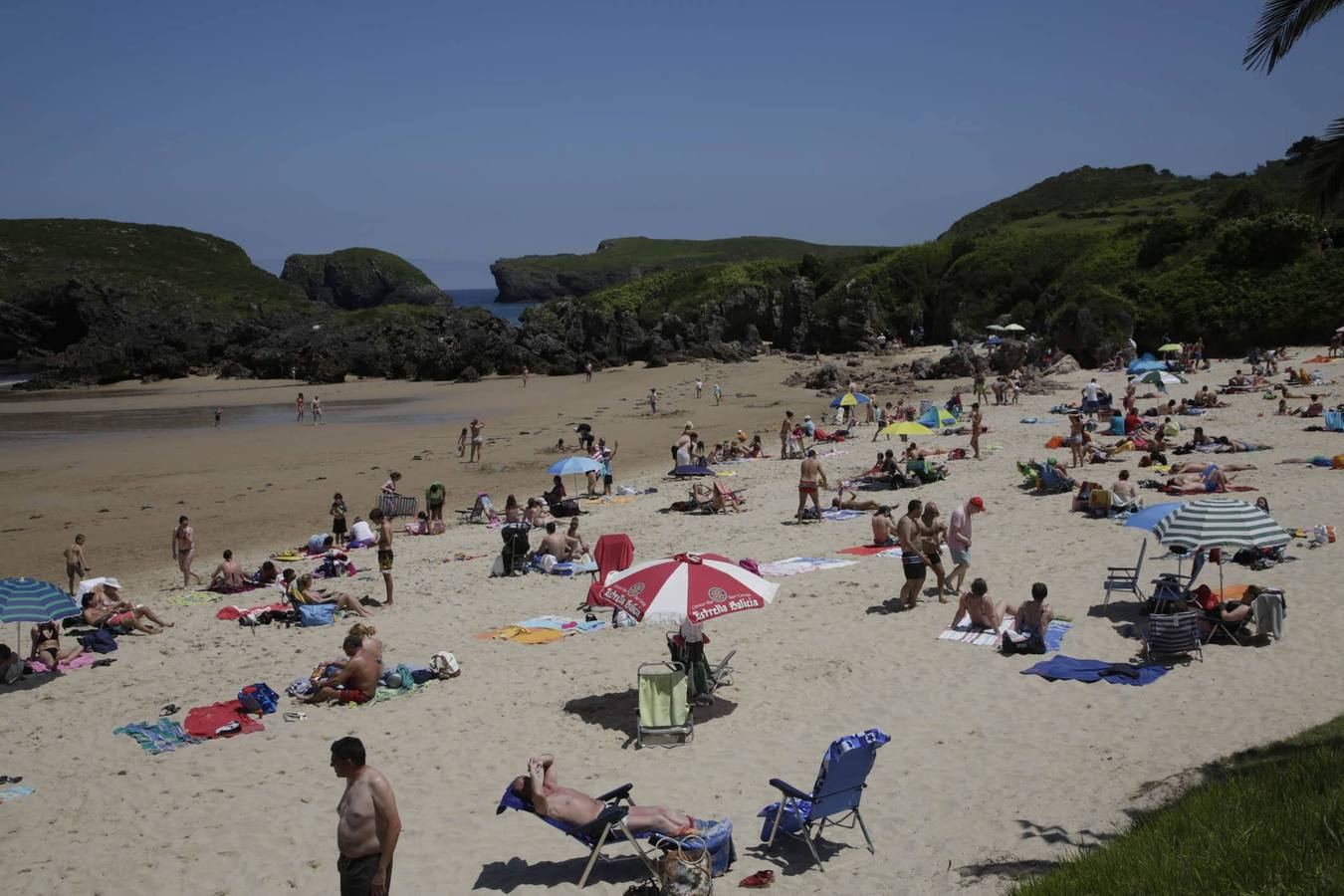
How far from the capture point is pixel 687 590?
9203 mm

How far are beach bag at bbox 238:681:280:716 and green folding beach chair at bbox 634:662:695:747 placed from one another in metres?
3.73

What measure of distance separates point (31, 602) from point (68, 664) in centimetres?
109

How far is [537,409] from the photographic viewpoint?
A: 39.6 meters

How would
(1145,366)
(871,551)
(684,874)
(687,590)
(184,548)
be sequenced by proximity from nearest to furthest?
1. (684,874)
2. (687,590)
3. (871,551)
4. (184,548)
5. (1145,366)

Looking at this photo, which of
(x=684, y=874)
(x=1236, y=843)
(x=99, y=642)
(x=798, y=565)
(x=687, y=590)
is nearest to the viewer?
(x=1236, y=843)

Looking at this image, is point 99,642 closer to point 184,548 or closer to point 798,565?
point 184,548

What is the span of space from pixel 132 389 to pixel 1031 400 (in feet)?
143

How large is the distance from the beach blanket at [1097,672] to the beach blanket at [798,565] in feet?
14.5

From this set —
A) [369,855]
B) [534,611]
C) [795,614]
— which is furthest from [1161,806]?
[534,611]

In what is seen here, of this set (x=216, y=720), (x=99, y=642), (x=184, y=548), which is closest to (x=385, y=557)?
(x=99, y=642)

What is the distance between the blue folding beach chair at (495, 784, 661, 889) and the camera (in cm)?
641

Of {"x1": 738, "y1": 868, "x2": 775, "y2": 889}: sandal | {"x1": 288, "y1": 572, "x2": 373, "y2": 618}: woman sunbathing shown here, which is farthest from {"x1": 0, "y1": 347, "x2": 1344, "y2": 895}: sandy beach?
{"x1": 288, "y1": 572, "x2": 373, "y2": 618}: woman sunbathing

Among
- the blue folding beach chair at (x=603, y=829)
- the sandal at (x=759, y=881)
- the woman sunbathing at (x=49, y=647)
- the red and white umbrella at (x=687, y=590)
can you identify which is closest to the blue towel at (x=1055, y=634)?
the red and white umbrella at (x=687, y=590)

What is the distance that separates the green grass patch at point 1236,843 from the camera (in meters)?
4.71
